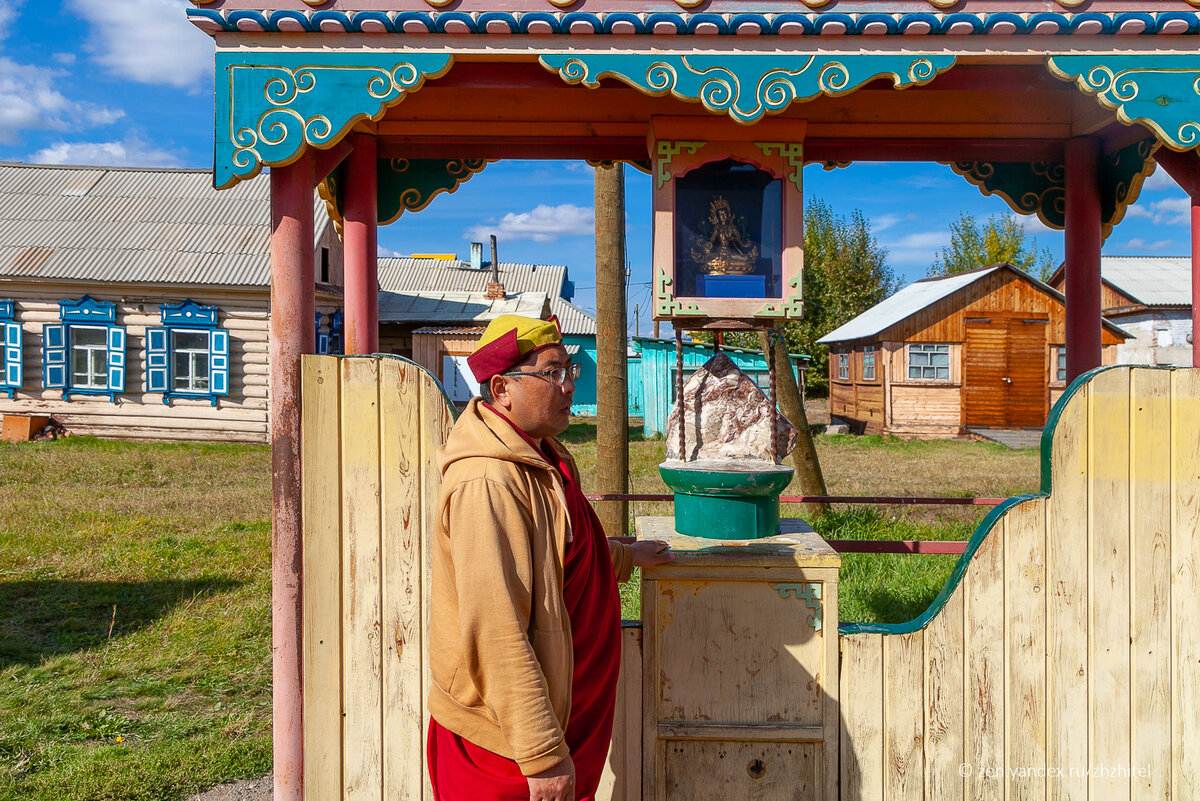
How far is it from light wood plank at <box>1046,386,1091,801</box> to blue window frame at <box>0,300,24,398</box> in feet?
56.5

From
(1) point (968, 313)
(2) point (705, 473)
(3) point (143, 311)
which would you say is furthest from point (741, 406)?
(1) point (968, 313)

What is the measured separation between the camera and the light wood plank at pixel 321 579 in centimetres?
289

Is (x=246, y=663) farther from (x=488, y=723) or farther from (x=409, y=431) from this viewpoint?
(x=488, y=723)

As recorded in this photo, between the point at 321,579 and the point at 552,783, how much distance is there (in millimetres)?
1268

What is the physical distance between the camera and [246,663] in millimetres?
5148

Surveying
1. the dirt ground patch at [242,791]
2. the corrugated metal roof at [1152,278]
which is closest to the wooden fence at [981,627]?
the dirt ground patch at [242,791]

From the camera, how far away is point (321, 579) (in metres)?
2.92

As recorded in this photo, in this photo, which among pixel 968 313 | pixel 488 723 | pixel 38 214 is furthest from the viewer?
pixel 968 313

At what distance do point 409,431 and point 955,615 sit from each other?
1937 mm

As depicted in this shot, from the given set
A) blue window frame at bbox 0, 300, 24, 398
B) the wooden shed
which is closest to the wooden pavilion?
blue window frame at bbox 0, 300, 24, 398

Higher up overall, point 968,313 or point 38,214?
point 38,214

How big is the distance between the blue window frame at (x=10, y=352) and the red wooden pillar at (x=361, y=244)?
48.1 ft

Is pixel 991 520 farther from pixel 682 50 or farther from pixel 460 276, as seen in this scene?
pixel 460 276

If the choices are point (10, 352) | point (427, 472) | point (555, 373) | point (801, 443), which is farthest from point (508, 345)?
point (10, 352)
